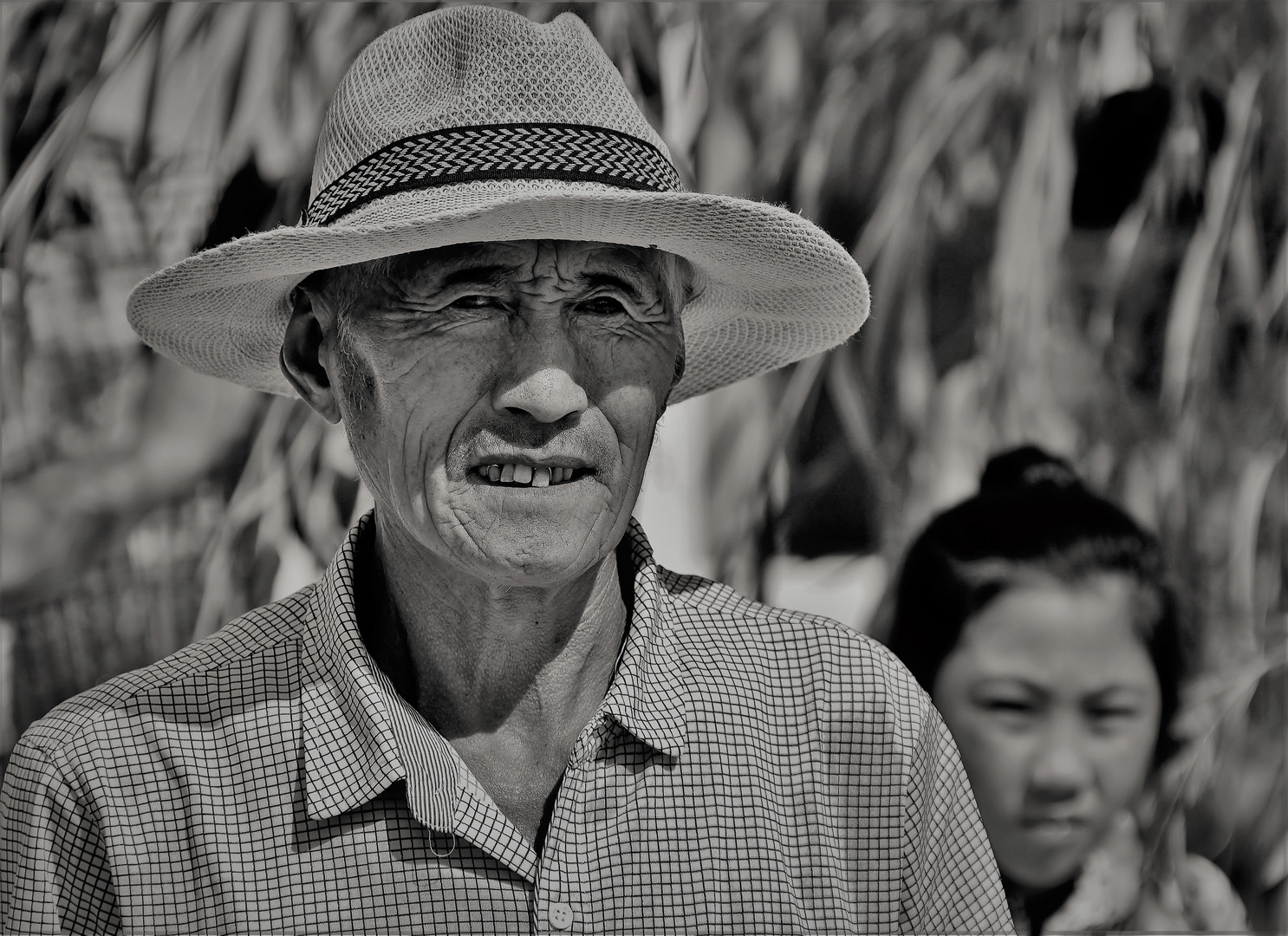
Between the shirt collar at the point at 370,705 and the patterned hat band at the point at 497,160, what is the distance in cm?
48

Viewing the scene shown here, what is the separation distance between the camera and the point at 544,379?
138 centimetres

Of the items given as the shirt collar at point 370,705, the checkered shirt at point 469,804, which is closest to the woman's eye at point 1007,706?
the checkered shirt at point 469,804

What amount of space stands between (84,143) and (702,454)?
52.2 inches

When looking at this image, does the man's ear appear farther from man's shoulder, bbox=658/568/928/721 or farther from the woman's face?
the woman's face

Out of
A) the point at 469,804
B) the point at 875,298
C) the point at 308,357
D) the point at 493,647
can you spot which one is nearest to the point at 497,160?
the point at 308,357

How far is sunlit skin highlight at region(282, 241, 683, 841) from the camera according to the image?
1411mm

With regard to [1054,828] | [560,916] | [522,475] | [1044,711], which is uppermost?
[522,475]

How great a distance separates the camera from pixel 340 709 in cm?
148

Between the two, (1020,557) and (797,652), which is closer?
(797,652)

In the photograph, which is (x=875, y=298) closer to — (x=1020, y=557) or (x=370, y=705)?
(x=1020, y=557)

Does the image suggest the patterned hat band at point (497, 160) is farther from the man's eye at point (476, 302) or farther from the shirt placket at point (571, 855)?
the shirt placket at point (571, 855)

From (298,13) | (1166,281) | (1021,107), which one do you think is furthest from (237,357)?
(1166,281)

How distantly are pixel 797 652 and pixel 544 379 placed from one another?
0.53 m

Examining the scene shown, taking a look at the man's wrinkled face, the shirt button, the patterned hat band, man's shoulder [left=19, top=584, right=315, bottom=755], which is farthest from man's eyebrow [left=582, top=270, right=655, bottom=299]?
the shirt button
